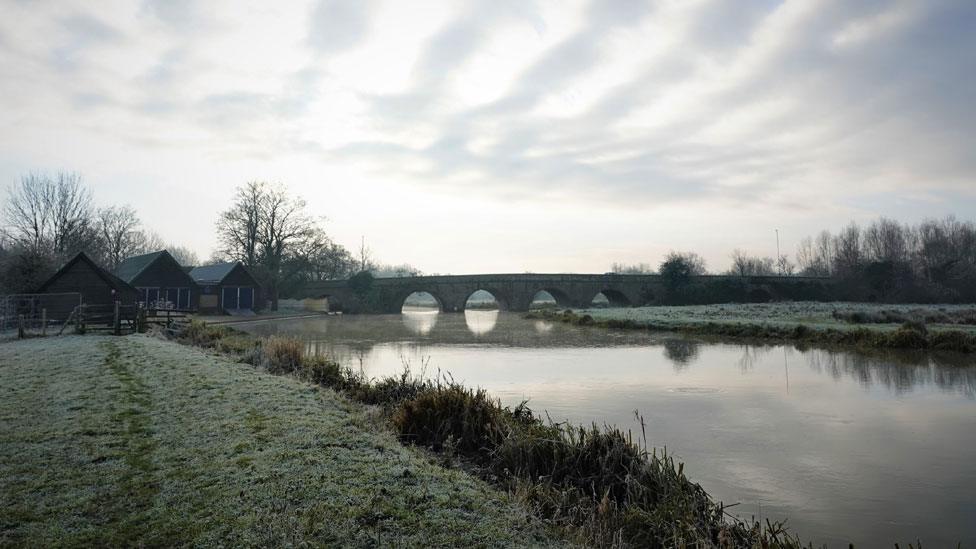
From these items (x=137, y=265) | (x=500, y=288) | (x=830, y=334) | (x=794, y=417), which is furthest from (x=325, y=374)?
(x=500, y=288)

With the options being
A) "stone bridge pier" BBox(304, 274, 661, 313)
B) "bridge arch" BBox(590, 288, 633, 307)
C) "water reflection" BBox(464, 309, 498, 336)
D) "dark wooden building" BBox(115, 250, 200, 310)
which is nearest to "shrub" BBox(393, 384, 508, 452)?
"water reflection" BBox(464, 309, 498, 336)

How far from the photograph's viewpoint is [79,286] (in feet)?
92.1

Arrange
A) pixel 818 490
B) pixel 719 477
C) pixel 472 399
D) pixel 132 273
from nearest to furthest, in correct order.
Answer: pixel 818 490 → pixel 719 477 → pixel 472 399 → pixel 132 273

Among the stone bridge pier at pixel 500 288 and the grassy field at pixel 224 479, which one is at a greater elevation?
the stone bridge pier at pixel 500 288

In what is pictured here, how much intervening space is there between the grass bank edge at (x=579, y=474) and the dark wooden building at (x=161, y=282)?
117 feet

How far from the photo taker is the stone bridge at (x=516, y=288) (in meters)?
54.0

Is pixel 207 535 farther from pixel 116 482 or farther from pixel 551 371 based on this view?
pixel 551 371

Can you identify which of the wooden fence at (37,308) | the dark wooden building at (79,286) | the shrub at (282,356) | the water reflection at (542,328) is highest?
the dark wooden building at (79,286)

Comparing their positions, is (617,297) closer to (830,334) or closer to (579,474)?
(830,334)

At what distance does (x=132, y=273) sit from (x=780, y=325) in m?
41.1

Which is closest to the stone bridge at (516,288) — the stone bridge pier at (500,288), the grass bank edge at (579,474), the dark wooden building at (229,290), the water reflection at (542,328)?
the stone bridge pier at (500,288)

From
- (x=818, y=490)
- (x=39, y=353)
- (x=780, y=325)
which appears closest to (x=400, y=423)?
(x=818, y=490)

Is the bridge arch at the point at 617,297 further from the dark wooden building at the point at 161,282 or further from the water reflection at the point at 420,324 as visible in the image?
the dark wooden building at the point at 161,282

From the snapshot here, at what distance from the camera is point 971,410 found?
881 cm
